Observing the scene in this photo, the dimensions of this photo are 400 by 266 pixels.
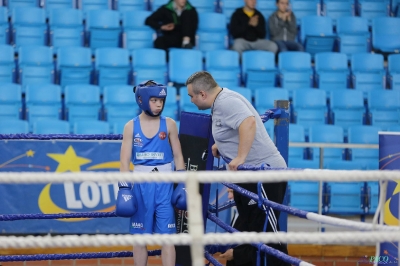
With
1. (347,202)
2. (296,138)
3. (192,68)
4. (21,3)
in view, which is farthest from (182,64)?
(347,202)

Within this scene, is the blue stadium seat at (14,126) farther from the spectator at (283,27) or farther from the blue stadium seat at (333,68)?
the blue stadium seat at (333,68)

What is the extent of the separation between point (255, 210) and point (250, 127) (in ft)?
1.74

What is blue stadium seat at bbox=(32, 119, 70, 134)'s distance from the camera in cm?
738

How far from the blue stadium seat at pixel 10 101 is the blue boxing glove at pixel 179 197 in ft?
14.0

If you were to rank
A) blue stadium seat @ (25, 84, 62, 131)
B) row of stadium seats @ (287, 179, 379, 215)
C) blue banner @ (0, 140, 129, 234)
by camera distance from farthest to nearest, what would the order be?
blue stadium seat @ (25, 84, 62, 131) → row of stadium seats @ (287, 179, 379, 215) → blue banner @ (0, 140, 129, 234)

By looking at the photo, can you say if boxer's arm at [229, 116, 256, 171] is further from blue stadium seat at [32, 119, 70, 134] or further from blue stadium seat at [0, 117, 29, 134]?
blue stadium seat at [0, 117, 29, 134]

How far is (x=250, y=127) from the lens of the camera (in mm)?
4043

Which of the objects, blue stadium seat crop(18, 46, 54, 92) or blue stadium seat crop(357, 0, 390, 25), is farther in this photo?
blue stadium seat crop(357, 0, 390, 25)

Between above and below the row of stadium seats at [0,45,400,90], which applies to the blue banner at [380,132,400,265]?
below

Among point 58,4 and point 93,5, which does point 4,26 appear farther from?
point 93,5

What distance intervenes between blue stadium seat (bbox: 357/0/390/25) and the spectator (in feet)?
4.05

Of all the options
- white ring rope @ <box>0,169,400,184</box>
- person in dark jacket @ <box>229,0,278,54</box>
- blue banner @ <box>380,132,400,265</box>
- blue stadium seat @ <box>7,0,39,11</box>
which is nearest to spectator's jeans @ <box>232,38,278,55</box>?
person in dark jacket @ <box>229,0,278,54</box>

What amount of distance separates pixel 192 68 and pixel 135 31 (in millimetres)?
1076

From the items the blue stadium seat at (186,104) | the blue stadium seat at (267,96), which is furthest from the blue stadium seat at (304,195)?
the blue stadium seat at (186,104)
